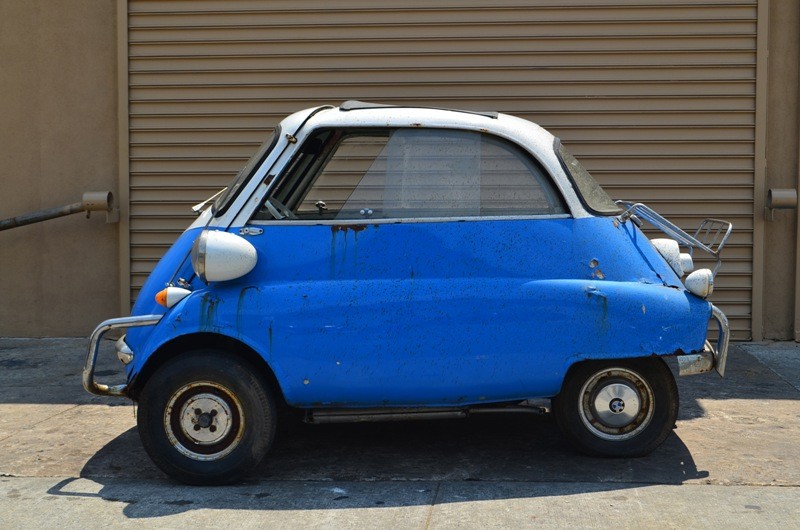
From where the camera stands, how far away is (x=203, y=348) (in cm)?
573

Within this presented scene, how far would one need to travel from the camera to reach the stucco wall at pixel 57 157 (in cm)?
965

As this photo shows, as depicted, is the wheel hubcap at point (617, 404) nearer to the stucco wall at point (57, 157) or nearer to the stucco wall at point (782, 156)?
the stucco wall at point (782, 156)

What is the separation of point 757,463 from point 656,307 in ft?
3.30

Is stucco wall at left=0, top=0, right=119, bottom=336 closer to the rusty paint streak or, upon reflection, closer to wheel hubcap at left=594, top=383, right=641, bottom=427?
the rusty paint streak

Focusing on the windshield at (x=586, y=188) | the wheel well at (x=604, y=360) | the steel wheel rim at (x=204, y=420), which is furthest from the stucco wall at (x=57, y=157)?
the wheel well at (x=604, y=360)

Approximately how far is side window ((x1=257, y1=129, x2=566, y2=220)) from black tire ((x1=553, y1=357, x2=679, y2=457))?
0.89 m

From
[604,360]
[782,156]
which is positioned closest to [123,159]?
[604,360]

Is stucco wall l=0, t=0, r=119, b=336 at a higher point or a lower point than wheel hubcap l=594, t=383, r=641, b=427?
higher

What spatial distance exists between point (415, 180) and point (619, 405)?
1.57 m

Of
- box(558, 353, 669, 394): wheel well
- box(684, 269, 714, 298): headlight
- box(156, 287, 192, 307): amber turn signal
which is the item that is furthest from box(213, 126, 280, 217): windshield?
box(684, 269, 714, 298): headlight

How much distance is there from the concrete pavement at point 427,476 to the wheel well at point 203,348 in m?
0.52

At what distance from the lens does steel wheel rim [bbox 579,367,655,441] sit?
583cm

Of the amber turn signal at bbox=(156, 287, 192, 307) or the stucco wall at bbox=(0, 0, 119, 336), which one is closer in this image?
the amber turn signal at bbox=(156, 287, 192, 307)

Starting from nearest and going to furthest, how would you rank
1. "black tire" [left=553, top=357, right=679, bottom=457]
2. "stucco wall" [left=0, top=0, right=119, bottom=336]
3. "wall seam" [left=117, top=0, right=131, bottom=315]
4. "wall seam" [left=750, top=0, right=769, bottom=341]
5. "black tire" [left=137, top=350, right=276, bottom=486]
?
"black tire" [left=137, top=350, right=276, bottom=486]
"black tire" [left=553, top=357, right=679, bottom=457]
"wall seam" [left=750, top=0, right=769, bottom=341]
"wall seam" [left=117, top=0, right=131, bottom=315]
"stucco wall" [left=0, top=0, right=119, bottom=336]
